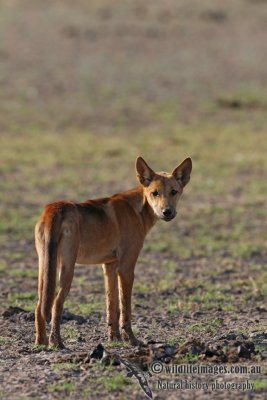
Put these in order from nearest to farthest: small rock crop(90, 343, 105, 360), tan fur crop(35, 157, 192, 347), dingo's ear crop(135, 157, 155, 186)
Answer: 1. small rock crop(90, 343, 105, 360)
2. tan fur crop(35, 157, 192, 347)
3. dingo's ear crop(135, 157, 155, 186)

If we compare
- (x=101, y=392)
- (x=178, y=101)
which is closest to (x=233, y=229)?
(x=101, y=392)

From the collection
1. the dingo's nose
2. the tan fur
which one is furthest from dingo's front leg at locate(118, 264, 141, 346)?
the dingo's nose

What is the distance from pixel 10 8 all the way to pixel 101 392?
27854 millimetres

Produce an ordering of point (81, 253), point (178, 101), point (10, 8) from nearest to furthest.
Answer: point (81, 253), point (178, 101), point (10, 8)

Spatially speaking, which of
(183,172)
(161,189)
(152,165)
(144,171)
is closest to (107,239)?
(161,189)

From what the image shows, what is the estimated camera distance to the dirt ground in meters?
7.71

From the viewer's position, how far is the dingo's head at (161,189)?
888 cm

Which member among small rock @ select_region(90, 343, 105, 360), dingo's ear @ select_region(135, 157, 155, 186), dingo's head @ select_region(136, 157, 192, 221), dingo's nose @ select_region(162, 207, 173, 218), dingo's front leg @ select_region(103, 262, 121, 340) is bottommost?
small rock @ select_region(90, 343, 105, 360)

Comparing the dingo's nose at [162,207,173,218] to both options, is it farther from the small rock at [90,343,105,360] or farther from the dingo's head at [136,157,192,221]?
the small rock at [90,343,105,360]

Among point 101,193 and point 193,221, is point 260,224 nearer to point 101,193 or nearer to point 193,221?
point 193,221

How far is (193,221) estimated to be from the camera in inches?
619

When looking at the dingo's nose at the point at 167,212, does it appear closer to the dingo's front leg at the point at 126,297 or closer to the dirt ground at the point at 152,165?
the dingo's front leg at the point at 126,297

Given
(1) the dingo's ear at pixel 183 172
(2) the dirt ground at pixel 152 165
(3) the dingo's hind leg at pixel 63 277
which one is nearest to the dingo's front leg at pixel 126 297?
(2) the dirt ground at pixel 152 165

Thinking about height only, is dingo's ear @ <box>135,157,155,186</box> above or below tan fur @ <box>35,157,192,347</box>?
above
